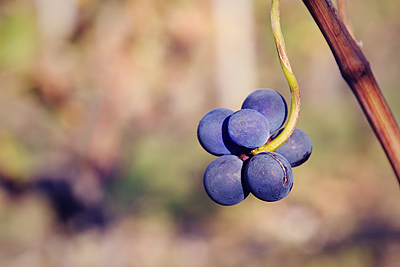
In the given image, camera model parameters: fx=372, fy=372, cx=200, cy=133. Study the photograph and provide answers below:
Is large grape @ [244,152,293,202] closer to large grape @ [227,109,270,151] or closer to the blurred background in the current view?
large grape @ [227,109,270,151]

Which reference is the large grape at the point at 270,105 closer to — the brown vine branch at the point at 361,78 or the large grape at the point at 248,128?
the large grape at the point at 248,128

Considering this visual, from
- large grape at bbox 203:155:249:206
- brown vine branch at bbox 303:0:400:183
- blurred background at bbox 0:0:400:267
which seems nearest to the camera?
brown vine branch at bbox 303:0:400:183

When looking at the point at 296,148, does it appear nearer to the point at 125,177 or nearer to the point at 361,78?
the point at 361,78

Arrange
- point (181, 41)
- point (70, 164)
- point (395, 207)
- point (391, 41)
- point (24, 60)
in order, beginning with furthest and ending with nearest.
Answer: point (391, 41) < point (395, 207) < point (70, 164) < point (181, 41) < point (24, 60)

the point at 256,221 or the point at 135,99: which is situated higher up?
the point at 135,99

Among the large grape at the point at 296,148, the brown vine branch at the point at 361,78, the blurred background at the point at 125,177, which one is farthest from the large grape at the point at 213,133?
the blurred background at the point at 125,177

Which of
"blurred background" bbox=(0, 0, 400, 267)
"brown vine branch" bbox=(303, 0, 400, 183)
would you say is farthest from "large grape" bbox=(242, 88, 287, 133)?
"blurred background" bbox=(0, 0, 400, 267)

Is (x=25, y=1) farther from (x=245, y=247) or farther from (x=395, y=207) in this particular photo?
(x=395, y=207)

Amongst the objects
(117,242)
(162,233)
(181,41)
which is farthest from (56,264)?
(181,41)
